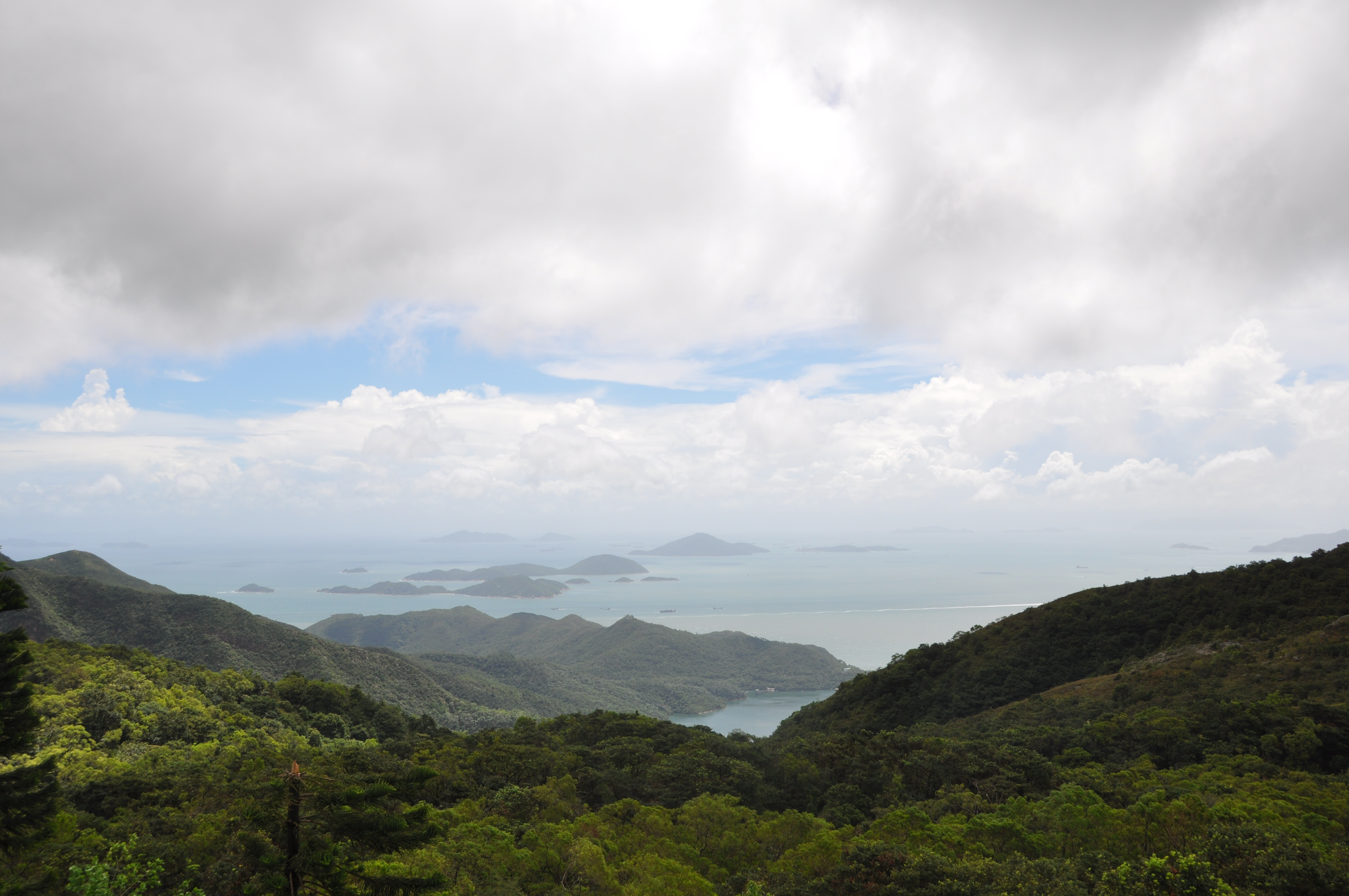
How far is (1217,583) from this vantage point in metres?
54.0

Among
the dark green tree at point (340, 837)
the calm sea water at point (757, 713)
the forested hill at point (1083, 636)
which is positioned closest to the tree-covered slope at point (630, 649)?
the calm sea water at point (757, 713)

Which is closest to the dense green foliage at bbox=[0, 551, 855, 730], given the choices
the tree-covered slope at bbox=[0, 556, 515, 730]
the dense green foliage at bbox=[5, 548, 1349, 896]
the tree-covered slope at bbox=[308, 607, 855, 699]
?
the tree-covered slope at bbox=[0, 556, 515, 730]

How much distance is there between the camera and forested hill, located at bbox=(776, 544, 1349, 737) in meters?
46.6

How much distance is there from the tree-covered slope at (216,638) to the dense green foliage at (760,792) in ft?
155

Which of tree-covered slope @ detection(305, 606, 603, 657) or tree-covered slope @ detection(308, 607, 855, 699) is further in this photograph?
tree-covered slope @ detection(305, 606, 603, 657)

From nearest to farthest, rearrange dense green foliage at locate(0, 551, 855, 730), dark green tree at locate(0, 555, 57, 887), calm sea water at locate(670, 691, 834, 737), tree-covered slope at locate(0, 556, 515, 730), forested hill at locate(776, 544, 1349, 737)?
dark green tree at locate(0, 555, 57, 887), forested hill at locate(776, 544, 1349, 737), tree-covered slope at locate(0, 556, 515, 730), dense green foliage at locate(0, 551, 855, 730), calm sea water at locate(670, 691, 834, 737)

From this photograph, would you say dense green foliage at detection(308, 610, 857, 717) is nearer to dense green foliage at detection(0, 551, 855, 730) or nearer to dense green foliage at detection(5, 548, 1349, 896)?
dense green foliage at detection(0, 551, 855, 730)

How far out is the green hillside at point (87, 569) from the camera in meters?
132

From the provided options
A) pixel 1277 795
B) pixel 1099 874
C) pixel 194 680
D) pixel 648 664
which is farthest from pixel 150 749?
pixel 648 664

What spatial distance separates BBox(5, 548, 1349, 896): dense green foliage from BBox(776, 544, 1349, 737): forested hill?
72 centimetres

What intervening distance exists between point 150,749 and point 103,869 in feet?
82.5

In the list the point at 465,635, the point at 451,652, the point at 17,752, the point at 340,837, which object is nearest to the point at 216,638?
the point at 451,652

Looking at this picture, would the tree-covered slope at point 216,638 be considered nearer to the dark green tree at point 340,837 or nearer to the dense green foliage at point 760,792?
the dense green foliage at point 760,792

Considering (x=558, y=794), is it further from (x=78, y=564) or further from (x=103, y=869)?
(x=78, y=564)
